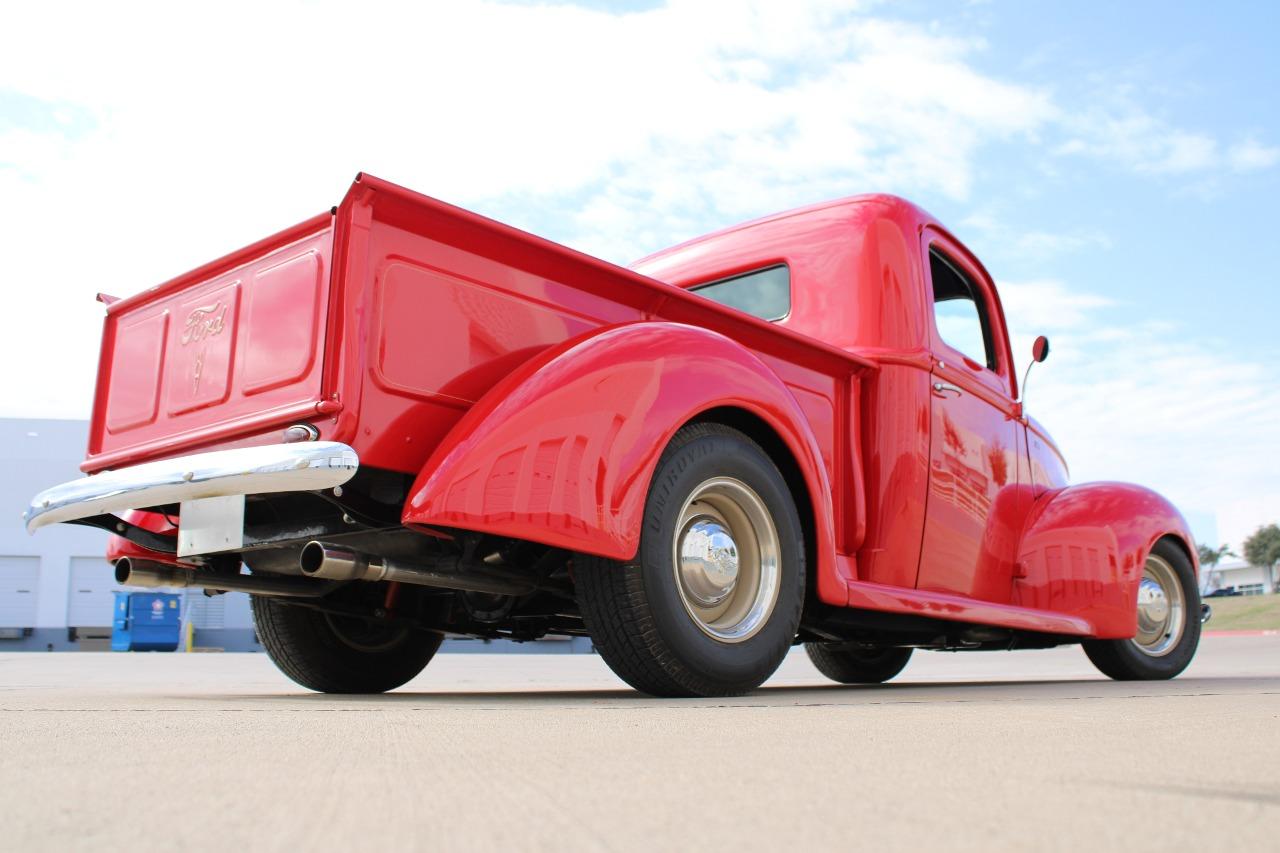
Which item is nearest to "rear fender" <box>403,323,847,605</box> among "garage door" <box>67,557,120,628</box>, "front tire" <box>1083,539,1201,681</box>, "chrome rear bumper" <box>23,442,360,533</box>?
"chrome rear bumper" <box>23,442,360,533</box>

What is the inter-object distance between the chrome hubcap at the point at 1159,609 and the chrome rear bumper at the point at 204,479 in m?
4.53

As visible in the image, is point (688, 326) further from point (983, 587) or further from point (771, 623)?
point (983, 587)

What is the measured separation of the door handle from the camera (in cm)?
489

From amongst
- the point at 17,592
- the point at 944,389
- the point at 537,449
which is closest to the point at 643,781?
the point at 537,449

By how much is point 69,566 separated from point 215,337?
3180cm

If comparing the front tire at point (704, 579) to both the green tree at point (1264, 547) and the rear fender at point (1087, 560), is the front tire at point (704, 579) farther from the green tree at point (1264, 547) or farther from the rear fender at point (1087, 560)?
the green tree at point (1264, 547)

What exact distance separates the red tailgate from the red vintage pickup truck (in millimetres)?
12

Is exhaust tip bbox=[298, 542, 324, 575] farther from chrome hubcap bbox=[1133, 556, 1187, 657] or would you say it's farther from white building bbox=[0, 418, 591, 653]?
white building bbox=[0, 418, 591, 653]

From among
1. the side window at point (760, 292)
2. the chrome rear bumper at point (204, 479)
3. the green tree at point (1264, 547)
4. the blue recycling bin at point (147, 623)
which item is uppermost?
the green tree at point (1264, 547)

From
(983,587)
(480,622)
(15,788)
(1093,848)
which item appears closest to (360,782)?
(15,788)

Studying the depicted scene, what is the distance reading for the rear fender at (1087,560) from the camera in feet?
17.8

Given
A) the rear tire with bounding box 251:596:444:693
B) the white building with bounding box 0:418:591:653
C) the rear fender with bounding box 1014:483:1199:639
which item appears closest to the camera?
the rear tire with bounding box 251:596:444:693

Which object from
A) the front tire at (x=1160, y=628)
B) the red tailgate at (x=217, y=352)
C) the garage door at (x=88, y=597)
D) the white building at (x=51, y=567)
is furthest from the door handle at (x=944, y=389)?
the garage door at (x=88, y=597)

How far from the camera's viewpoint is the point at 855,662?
22.8 feet
